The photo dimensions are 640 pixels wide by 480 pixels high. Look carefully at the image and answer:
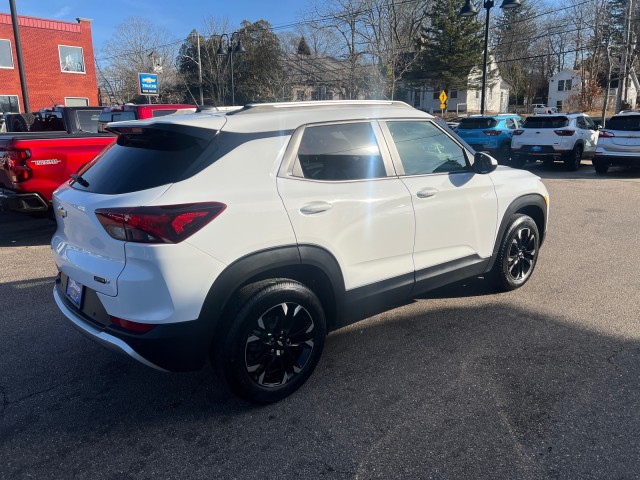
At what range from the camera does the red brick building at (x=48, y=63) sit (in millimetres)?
31844

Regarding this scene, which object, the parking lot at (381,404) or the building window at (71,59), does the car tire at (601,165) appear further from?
the building window at (71,59)

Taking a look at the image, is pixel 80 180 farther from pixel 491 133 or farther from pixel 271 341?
pixel 491 133

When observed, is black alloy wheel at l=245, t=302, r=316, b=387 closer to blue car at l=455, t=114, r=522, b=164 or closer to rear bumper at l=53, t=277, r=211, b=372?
rear bumper at l=53, t=277, r=211, b=372

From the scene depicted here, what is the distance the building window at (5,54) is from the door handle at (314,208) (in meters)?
36.2

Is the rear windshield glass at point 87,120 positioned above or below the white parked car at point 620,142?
above

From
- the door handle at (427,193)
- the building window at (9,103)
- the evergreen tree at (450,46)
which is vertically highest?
the evergreen tree at (450,46)

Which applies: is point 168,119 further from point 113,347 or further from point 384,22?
point 384,22

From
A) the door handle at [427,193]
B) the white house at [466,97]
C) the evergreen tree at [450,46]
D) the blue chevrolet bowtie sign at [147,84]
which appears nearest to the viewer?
the door handle at [427,193]

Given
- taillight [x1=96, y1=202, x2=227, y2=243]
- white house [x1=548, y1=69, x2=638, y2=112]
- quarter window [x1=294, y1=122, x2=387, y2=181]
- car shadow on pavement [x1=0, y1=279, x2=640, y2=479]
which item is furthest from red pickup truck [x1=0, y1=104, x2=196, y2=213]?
white house [x1=548, y1=69, x2=638, y2=112]

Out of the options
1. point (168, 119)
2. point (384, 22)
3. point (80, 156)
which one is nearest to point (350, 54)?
point (384, 22)

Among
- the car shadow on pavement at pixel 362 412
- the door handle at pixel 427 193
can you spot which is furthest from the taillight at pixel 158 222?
the door handle at pixel 427 193

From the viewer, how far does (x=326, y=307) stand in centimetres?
332

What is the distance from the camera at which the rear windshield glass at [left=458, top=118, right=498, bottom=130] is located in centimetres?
1745

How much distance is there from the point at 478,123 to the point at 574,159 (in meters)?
3.79
